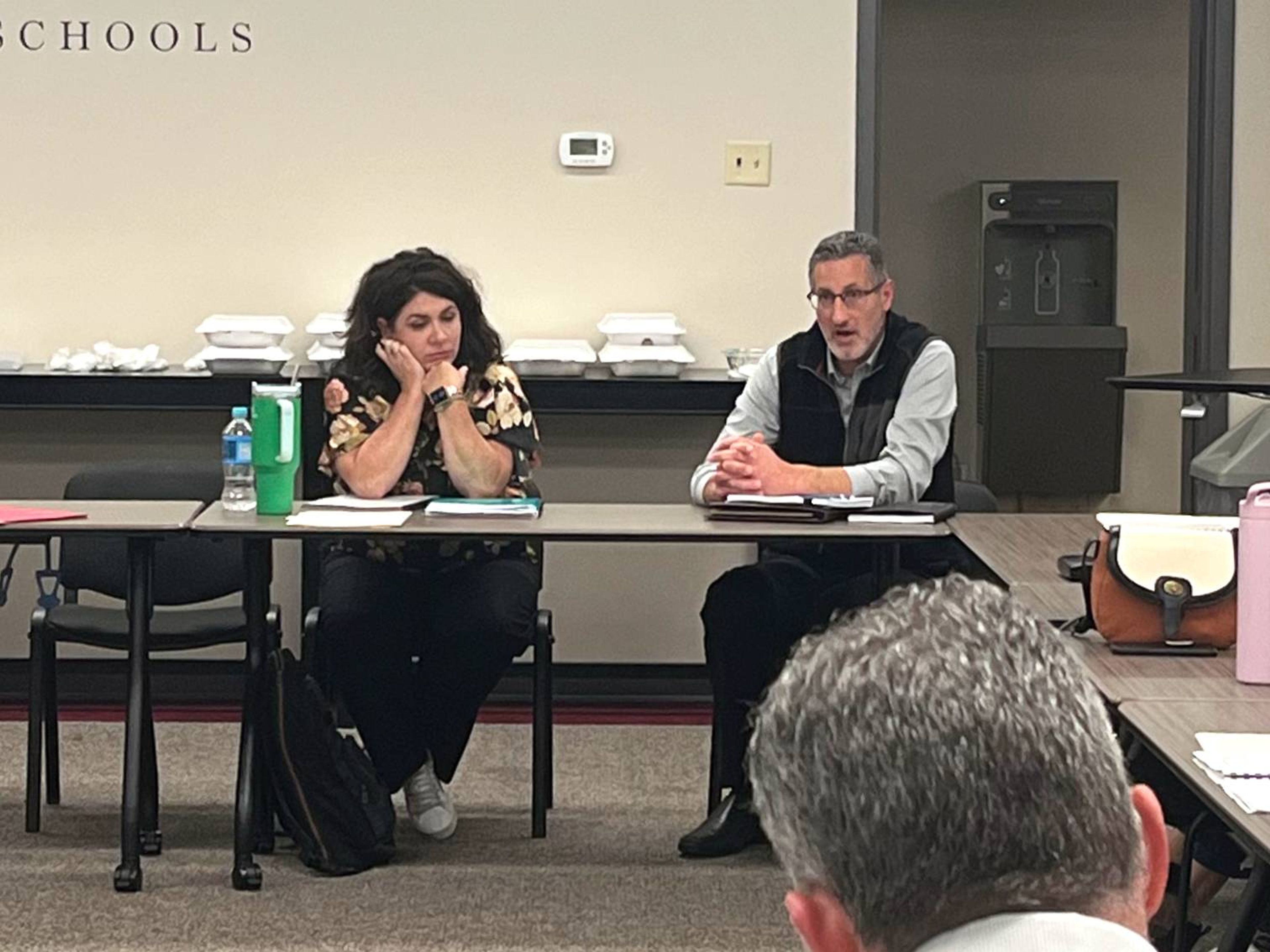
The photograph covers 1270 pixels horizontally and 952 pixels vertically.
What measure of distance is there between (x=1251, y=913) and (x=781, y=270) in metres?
2.94

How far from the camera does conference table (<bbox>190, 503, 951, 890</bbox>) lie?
141 inches

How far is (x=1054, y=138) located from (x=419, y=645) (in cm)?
471

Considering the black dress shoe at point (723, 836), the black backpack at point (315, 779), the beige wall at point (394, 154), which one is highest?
the beige wall at point (394, 154)

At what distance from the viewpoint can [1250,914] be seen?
249 cm

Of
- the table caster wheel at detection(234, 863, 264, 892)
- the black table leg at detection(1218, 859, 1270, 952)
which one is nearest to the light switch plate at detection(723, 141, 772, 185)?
the table caster wheel at detection(234, 863, 264, 892)

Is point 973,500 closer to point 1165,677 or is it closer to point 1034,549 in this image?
point 1034,549

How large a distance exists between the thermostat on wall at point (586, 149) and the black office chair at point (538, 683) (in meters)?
1.59

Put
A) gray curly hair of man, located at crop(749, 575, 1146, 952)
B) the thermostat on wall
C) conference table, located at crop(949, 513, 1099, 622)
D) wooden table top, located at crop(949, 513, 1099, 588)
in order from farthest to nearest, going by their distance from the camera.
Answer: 1. the thermostat on wall
2. wooden table top, located at crop(949, 513, 1099, 588)
3. conference table, located at crop(949, 513, 1099, 622)
4. gray curly hair of man, located at crop(749, 575, 1146, 952)

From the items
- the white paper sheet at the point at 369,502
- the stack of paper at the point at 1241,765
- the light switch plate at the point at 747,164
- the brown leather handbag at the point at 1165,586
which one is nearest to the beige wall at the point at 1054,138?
the light switch plate at the point at 747,164

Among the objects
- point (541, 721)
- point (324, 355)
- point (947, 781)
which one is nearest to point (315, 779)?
point (541, 721)

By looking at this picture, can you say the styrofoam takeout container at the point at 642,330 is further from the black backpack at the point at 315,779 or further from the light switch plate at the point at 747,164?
the black backpack at the point at 315,779

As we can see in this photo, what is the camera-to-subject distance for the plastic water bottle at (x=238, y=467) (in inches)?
151

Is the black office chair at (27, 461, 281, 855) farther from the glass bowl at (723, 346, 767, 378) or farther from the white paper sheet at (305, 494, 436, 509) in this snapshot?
the glass bowl at (723, 346, 767, 378)

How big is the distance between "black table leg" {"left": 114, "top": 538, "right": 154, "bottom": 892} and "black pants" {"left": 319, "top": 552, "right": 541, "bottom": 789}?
0.36 m
